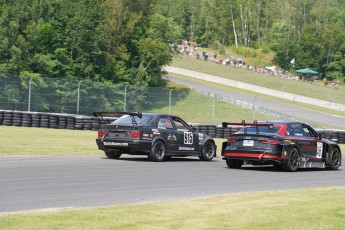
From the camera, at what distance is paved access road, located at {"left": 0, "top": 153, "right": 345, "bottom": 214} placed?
1177 cm

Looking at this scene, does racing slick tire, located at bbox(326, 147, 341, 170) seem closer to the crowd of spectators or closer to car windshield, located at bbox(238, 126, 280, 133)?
car windshield, located at bbox(238, 126, 280, 133)

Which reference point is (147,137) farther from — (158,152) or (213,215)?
(213,215)

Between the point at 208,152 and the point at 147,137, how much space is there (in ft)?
9.34

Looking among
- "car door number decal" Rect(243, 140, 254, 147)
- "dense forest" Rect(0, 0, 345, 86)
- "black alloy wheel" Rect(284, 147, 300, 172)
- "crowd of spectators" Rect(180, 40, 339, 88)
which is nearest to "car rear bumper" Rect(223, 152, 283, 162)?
"car door number decal" Rect(243, 140, 254, 147)

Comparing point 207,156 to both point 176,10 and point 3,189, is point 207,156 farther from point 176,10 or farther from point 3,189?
point 176,10

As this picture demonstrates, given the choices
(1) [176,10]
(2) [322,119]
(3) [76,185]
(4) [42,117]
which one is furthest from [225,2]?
(3) [76,185]

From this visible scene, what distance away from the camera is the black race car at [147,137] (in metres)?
20.5

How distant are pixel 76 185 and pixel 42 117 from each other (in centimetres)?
2529

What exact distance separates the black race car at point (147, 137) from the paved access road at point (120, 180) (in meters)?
0.37

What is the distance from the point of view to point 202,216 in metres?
9.72

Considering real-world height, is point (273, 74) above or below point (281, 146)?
above

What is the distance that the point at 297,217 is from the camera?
10008 mm

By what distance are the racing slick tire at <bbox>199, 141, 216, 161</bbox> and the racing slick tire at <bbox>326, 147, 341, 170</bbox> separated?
3.57m

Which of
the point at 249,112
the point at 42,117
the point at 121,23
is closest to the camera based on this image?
the point at 42,117
